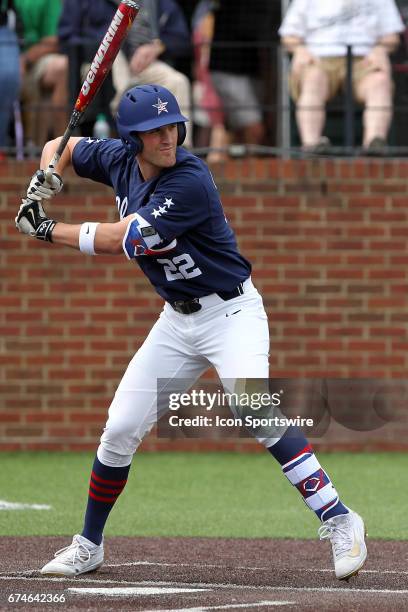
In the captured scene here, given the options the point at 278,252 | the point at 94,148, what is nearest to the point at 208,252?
the point at 94,148

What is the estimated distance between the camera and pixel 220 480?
9.65 m

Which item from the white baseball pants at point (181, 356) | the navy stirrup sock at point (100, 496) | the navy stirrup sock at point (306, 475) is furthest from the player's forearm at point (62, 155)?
the navy stirrup sock at point (306, 475)

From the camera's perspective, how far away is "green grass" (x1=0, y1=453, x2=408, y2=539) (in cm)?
784

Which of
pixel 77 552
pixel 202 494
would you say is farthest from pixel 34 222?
pixel 202 494

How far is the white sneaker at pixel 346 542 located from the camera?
230 inches

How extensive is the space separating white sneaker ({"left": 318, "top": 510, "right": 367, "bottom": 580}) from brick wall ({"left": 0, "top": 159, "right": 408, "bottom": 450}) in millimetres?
4896

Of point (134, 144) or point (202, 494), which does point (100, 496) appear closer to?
point (134, 144)

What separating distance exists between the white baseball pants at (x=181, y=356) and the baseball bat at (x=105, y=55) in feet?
2.93

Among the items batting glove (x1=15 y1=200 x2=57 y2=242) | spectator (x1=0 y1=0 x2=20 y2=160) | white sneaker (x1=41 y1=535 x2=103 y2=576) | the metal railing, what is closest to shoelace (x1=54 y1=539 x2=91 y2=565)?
white sneaker (x1=41 y1=535 x2=103 y2=576)

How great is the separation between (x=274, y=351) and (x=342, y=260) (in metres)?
0.88

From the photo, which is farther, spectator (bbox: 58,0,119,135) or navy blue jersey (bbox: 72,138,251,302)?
spectator (bbox: 58,0,119,135)

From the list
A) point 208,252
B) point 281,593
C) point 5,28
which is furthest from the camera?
point 5,28

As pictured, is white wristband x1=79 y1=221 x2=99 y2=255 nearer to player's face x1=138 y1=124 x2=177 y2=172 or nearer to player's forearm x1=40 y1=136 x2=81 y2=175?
player's face x1=138 y1=124 x2=177 y2=172

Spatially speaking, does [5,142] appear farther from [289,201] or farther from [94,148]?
[94,148]
